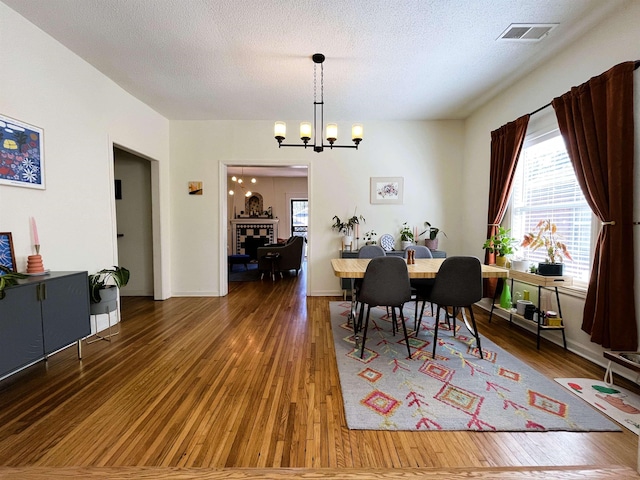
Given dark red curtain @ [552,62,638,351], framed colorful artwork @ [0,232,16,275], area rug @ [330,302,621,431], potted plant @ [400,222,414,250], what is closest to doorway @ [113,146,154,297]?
framed colorful artwork @ [0,232,16,275]

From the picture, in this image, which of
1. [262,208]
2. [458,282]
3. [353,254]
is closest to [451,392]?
[458,282]

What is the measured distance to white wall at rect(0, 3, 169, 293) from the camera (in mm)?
2215

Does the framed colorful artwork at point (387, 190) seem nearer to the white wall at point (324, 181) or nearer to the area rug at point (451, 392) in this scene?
the white wall at point (324, 181)

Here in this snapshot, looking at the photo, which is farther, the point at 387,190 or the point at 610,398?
the point at 387,190

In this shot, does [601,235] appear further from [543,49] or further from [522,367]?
[543,49]

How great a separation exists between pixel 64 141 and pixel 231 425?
2953 mm

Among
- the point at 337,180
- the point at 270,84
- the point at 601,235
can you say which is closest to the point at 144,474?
the point at 601,235

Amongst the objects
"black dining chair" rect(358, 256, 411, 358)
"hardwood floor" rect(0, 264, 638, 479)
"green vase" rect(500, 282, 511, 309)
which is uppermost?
"black dining chair" rect(358, 256, 411, 358)

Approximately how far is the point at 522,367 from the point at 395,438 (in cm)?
146

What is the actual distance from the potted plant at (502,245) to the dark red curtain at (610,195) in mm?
925

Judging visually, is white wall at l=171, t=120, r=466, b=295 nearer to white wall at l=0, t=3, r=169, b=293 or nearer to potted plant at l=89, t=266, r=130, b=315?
white wall at l=0, t=3, r=169, b=293

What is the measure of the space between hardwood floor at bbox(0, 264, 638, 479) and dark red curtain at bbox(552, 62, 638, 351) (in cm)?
46

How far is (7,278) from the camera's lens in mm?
1848

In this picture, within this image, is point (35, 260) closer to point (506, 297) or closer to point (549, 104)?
point (506, 297)
